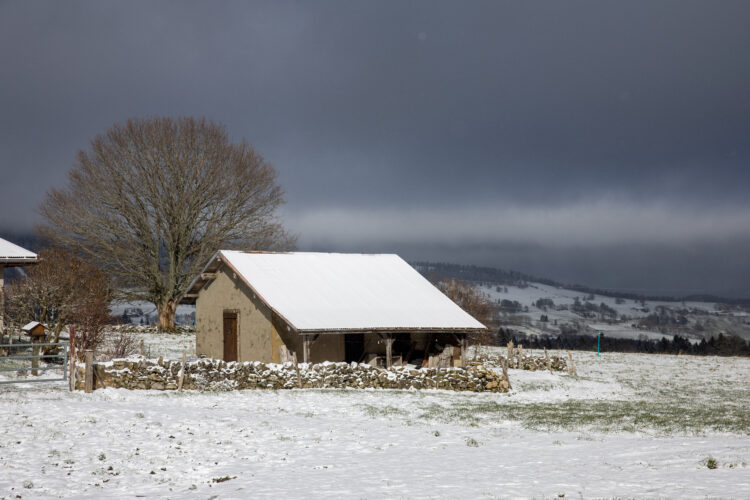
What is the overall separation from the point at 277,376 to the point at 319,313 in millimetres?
4031

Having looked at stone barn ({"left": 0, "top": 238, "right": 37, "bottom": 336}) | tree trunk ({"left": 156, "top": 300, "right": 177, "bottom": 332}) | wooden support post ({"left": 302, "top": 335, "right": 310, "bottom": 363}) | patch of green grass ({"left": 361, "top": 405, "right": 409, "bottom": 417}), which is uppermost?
stone barn ({"left": 0, "top": 238, "right": 37, "bottom": 336})

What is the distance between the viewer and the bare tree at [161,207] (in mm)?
46219

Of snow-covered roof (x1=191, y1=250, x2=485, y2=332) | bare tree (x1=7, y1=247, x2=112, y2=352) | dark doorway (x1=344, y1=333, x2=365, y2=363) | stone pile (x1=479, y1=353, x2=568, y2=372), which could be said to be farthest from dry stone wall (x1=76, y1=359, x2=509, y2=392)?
stone pile (x1=479, y1=353, x2=568, y2=372)

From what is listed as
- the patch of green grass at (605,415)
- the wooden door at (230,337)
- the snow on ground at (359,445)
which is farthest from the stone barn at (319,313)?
the patch of green grass at (605,415)

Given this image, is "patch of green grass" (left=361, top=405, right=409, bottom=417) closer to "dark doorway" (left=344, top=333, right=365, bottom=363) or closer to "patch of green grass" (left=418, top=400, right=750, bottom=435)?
"patch of green grass" (left=418, top=400, right=750, bottom=435)

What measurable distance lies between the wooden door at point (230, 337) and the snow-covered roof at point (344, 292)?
2.53 m

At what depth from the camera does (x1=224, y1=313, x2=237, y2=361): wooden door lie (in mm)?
30250

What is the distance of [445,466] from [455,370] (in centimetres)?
1380

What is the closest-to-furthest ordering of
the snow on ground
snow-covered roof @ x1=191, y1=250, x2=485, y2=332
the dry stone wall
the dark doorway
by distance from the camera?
1. the snow on ground
2. the dry stone wall
3. snow-covered roof @ x1=191, y1=250, x2=485, y2=332
4. the dark doorway

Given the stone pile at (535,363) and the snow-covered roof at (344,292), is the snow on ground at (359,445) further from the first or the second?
the stone pile at (535,363)

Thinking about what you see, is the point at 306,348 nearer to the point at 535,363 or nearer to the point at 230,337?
the point at 230,337

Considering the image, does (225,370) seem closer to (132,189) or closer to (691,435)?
(691,435)

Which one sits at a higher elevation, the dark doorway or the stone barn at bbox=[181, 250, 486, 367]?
the stone barn at bbox=[181, 250, 486, 367]

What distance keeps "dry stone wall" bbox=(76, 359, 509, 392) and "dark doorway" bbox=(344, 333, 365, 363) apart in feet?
13.8
